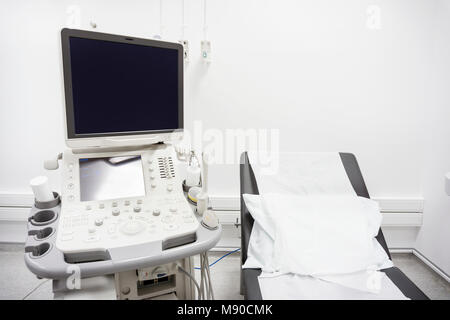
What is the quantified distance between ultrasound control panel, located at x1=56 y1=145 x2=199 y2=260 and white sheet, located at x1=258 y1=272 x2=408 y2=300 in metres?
0.38

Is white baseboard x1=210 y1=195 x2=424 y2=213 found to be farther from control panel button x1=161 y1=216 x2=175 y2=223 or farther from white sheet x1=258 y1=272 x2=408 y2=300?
control panel button x1=161 y1=216 x2=175 y2=223

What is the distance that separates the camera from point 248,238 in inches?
47.5

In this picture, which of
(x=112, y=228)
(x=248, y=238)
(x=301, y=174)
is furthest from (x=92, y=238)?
(x=301, y=174)

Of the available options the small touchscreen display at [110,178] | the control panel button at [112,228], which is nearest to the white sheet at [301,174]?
the small touchscreen display at [110,178]

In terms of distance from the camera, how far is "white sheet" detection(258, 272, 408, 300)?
98 centimetres

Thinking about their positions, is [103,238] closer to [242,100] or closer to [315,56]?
[242,100]

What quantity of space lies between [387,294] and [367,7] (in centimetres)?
157

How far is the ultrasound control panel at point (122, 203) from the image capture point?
32.3 inches

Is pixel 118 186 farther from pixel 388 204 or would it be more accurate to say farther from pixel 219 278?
pixel 388 204

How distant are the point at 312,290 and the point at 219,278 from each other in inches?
31.3

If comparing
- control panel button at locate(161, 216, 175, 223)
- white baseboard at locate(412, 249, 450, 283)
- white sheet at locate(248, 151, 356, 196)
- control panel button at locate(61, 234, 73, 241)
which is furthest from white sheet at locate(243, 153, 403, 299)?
white baseboard at locate(412, 249, 450, 283)

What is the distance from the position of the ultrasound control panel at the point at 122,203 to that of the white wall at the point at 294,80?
0.77m
